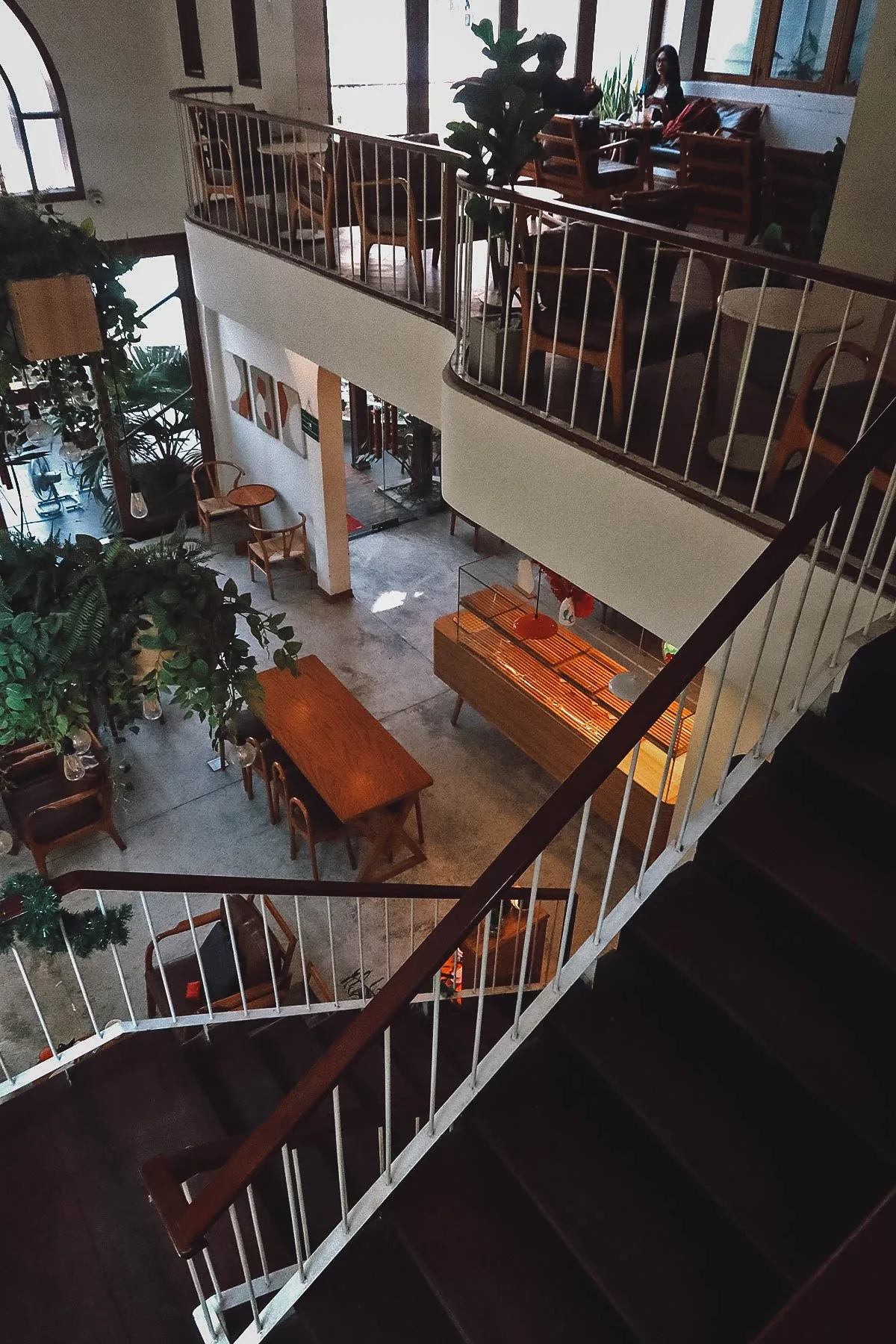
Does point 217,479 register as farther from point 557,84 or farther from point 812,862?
point 812,862

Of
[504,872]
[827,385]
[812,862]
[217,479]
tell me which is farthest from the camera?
[217,479]

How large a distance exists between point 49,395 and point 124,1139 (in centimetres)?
424

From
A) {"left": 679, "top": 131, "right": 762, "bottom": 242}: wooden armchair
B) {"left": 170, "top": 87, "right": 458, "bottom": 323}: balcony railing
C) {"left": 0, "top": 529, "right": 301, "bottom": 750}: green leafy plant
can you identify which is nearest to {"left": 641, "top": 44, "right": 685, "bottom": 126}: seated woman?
{"left": 170, "top": 87, "right": 458, "bottom": 323}: balcony railing

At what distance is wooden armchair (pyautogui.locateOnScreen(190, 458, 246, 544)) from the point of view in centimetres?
1038

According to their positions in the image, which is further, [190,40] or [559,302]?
[190,40]

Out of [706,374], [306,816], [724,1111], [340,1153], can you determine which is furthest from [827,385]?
[306,816]

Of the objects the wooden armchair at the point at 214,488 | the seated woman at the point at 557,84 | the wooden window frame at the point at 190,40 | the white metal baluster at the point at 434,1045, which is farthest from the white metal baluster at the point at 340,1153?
the wooden window frame at the point at 190,40

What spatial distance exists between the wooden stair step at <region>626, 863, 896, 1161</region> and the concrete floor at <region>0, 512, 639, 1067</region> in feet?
12.0

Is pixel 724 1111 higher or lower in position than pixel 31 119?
lower

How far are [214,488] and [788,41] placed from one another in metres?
6.89

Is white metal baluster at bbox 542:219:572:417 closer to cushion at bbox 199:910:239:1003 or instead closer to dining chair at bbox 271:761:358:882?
cushion at bbox 199:910:239:1003

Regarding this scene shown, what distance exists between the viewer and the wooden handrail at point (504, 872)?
6.32 ft

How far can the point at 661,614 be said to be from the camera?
4.00m

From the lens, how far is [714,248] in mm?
3064
